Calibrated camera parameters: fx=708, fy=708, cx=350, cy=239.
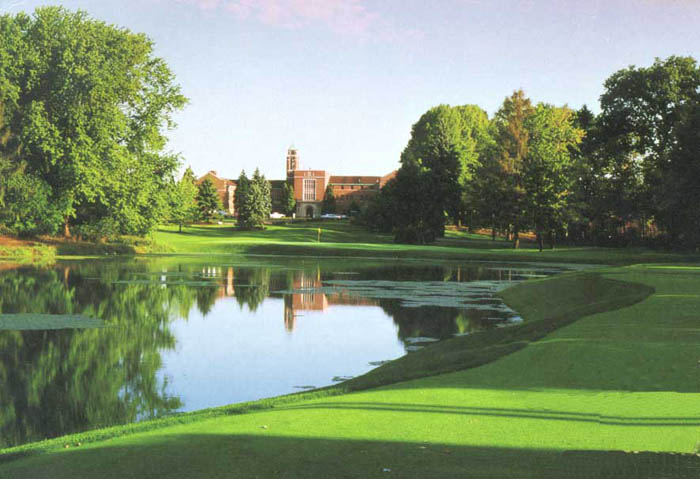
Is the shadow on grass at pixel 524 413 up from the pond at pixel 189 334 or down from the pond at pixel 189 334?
up

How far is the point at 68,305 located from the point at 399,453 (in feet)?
59.5

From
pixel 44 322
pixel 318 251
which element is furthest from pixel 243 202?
pixel 44 322

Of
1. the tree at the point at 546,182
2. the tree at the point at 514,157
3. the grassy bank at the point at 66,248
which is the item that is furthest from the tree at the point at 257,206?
the tree at the point at 546,182

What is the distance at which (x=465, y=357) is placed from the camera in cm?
1173

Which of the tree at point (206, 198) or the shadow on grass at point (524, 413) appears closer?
the shadow on grass at point (524, 413)

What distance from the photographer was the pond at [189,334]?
35.6 ft

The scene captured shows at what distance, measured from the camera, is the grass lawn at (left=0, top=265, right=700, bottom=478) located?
567 centimetres

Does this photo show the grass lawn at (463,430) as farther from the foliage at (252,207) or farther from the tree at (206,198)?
the tree at (206,198)

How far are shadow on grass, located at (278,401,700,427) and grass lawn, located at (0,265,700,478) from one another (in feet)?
0.06

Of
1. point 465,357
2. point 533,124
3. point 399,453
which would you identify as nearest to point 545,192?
point 533,124

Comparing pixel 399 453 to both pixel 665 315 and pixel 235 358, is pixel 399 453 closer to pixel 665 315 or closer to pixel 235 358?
pixel 235 358

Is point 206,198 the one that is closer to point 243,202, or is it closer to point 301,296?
point 243,202

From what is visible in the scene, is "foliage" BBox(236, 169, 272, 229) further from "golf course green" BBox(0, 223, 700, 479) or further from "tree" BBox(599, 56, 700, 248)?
"golf course green" BBox(0, 223, 700, 479)

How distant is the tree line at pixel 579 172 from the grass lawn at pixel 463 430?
4659cm
